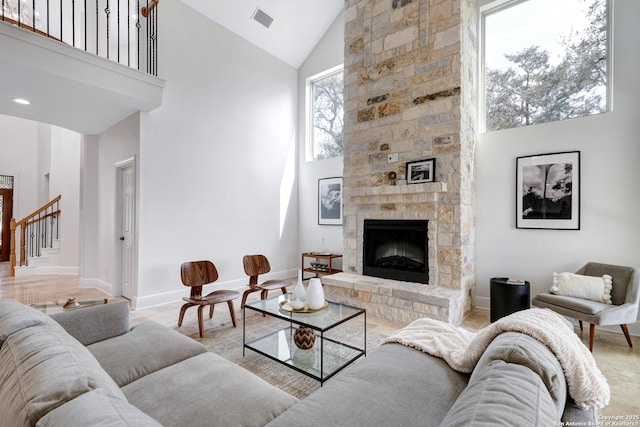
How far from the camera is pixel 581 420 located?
102cm

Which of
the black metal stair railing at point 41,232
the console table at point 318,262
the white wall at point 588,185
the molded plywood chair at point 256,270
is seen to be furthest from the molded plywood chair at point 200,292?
the black metal stair railing at point 41,232

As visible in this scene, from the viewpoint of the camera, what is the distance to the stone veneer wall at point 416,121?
11.5 feet

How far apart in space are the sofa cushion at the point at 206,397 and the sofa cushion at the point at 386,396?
12 cm

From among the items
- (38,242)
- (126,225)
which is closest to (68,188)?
(38,242)

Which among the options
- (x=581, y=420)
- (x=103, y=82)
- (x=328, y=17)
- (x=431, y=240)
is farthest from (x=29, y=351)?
(x=328, y=17)

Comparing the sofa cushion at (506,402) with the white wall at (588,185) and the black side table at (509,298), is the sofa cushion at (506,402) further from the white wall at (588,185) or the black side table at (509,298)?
the white wall at (588,185)

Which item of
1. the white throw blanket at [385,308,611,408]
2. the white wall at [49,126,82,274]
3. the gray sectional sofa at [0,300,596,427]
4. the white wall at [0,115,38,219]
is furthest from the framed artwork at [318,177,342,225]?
the white wall at [0,115,38,219]

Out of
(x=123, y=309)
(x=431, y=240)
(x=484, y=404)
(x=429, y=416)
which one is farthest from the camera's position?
(x=431, y=240)

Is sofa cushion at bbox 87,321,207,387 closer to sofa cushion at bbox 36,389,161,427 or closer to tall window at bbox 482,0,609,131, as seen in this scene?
sofa cushion at bbox 36,389,161,427

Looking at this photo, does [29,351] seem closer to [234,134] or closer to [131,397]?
[131,397]

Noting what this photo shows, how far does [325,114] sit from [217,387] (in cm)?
522

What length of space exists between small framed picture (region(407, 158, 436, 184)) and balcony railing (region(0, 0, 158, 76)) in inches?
138

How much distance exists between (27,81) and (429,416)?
168 inches

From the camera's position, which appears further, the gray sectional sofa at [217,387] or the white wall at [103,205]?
the white wall at [103,205]
